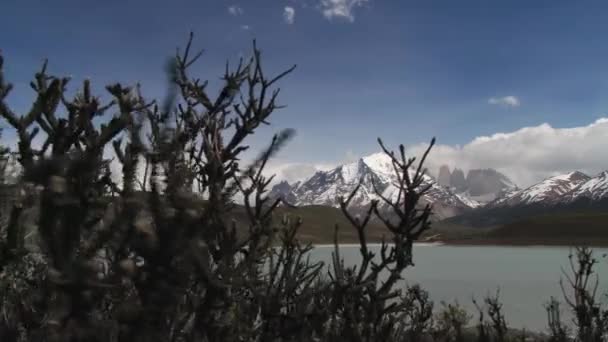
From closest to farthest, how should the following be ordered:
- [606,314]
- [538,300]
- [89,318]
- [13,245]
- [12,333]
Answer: [89,318] → [12,333] → [13,245] → [606,314] → [538,300]

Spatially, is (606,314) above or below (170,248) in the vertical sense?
below

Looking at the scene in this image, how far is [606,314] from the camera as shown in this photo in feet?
46.2

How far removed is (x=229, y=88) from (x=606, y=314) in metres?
13.5

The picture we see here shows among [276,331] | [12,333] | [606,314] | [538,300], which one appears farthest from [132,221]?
[538,300]

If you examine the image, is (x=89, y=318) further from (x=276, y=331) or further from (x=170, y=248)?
(x=276, y=331)

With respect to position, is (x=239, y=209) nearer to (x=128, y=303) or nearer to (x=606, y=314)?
(x=128, y=303)

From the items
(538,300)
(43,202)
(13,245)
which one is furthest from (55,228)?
(538,300)

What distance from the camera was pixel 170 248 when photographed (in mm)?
2068

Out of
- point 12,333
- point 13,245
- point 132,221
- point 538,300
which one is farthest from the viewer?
point 538,300

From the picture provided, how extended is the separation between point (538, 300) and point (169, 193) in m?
59.6

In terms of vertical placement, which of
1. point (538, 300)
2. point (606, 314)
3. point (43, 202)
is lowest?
point (538, 300)

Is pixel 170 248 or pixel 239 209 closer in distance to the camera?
pixel 170 248

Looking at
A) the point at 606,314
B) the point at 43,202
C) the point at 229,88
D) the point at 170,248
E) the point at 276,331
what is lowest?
the point at 606,314

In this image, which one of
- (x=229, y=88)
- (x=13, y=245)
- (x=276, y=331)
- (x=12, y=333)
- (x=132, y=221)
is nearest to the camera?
(x=132, y=221)
